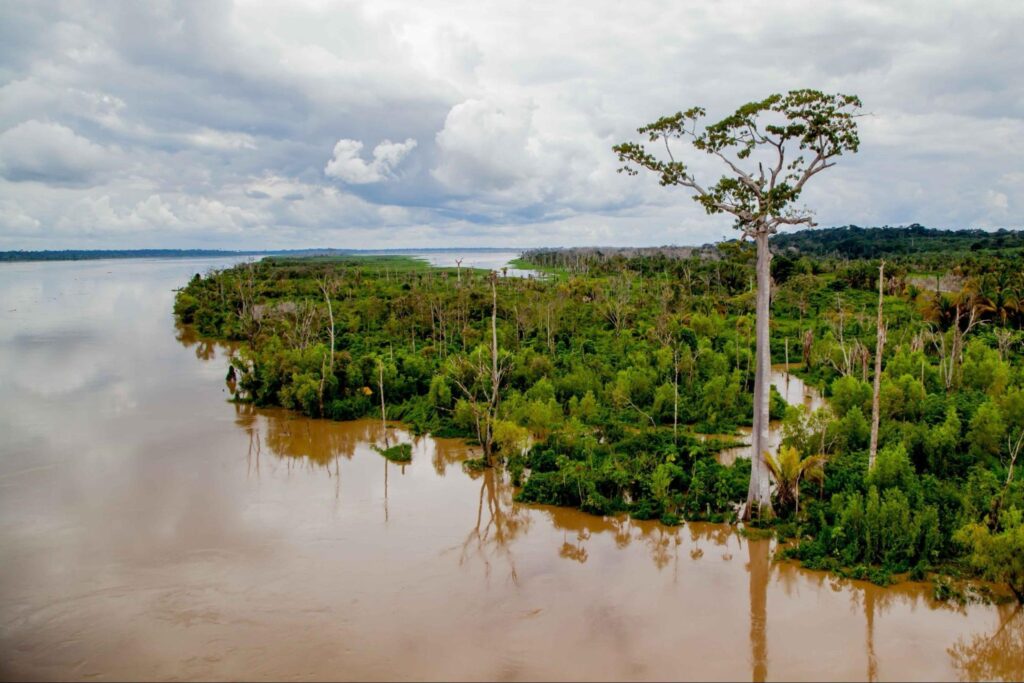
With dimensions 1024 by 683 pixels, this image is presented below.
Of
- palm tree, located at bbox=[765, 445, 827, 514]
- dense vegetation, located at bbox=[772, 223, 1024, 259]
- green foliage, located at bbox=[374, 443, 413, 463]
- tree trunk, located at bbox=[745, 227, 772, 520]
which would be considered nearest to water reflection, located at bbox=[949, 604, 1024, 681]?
palm tree, located at bbox=[765, 445, 827, 514]

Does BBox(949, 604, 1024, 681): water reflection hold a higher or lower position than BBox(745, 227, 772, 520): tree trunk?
lower

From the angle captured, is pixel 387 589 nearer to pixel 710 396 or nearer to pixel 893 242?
pixel 710 396

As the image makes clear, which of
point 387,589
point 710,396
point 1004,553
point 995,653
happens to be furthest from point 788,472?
point 710,396

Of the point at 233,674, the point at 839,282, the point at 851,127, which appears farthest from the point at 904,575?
the point at 839,282

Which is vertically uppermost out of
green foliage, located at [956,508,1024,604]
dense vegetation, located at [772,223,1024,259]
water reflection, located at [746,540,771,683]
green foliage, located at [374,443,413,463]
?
dense vegetation, located at [772,223,1024,259]

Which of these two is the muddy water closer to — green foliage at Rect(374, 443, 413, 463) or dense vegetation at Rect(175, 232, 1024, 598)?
green foliage at Rect(374, 443, 413, 463)

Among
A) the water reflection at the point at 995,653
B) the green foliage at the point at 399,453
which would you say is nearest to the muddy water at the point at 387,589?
the water reflection at the point at 995,653
